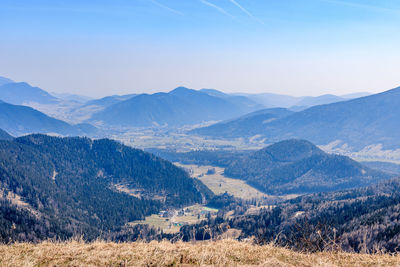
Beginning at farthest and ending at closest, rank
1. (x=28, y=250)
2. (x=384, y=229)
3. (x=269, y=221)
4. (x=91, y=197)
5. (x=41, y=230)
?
(x=91, y=197) → (x=269, y=221) → (x=41, y=230) → (x=384, y=229) → (x=28, y=250)

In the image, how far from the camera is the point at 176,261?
44.6ft

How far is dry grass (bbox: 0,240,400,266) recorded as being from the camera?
44.3ft

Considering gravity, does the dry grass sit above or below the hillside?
above

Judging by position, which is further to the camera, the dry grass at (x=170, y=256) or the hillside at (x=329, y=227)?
the hillside at (x=329, y=227)

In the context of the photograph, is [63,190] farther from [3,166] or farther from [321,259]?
[321,259]

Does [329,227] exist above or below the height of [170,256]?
below

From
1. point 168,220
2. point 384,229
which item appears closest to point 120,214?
point 168,220

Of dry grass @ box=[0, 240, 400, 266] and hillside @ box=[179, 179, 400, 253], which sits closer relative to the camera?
dry grass @ box=[0, 240, 400, 266]

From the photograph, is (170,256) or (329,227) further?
(329,227)

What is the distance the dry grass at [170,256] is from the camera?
13492 mm

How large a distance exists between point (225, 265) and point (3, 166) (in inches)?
7249

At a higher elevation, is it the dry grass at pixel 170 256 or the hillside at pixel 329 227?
the dry grass at pixel 170 256

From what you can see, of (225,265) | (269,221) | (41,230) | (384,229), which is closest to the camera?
(225,265)

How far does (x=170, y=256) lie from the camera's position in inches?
545
